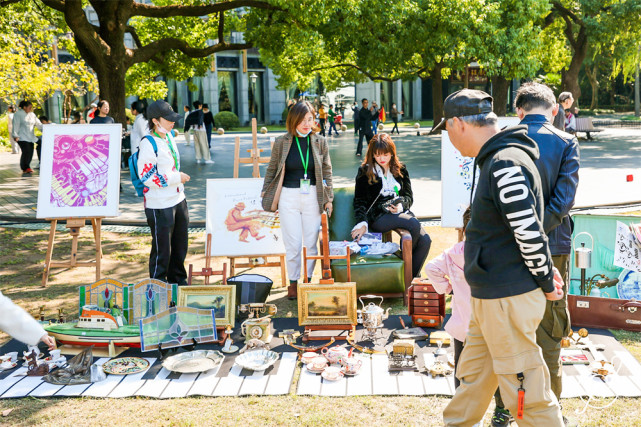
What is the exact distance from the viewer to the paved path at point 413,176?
10188 mm

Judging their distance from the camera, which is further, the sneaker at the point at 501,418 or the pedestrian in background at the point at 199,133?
the pedestrian in background at the point at 199,133

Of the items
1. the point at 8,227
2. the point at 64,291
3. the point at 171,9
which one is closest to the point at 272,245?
the point at 64,291

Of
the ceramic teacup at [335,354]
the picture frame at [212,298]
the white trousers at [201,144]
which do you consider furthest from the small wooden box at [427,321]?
the white trousers at [201,144]

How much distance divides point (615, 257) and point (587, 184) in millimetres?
6733

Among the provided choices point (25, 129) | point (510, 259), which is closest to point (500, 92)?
point (25, 129)

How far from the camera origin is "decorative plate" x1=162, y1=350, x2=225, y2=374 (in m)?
4.43

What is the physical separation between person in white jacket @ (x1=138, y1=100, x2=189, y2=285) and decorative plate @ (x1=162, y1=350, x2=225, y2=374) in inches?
49.5

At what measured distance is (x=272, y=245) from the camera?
656 cm

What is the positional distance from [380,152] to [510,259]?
360cm

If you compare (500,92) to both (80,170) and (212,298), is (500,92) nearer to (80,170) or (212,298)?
(80,170)

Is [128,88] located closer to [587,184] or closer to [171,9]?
[171,9]

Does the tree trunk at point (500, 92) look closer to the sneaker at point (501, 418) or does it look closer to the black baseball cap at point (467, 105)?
the sneaker at point (501, 418)

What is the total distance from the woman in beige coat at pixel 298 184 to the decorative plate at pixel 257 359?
5.17 feet

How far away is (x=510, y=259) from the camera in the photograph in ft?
8.61
